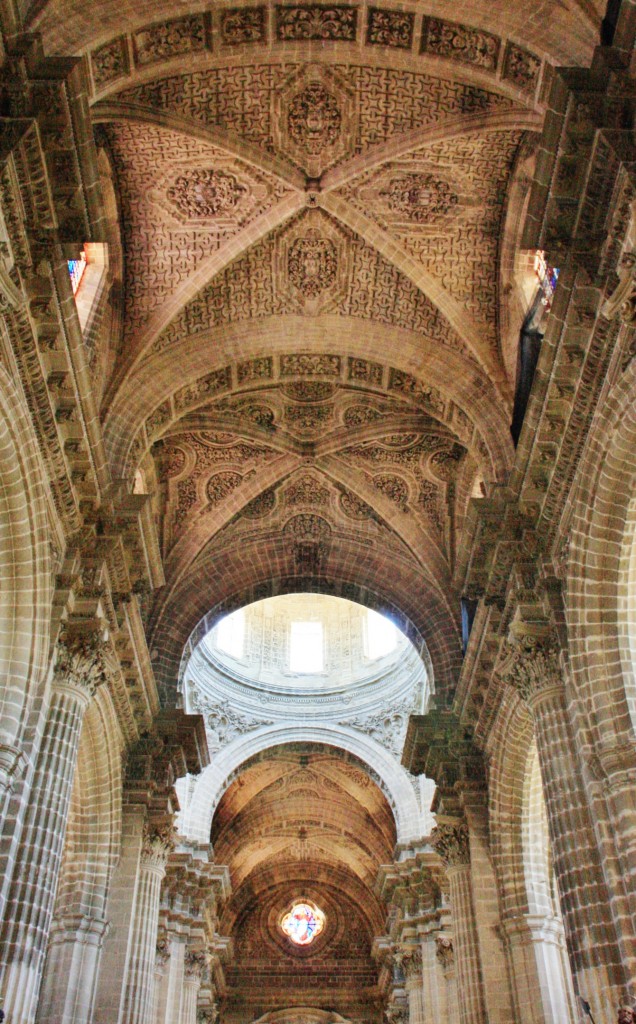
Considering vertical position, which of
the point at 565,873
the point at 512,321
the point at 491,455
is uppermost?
the point at 512,321

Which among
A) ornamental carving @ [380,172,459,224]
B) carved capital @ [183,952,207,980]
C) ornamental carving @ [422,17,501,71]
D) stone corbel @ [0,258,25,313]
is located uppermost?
ornamental carving @ [380,172,459,224]

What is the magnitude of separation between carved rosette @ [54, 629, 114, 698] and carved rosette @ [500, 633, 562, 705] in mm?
5321

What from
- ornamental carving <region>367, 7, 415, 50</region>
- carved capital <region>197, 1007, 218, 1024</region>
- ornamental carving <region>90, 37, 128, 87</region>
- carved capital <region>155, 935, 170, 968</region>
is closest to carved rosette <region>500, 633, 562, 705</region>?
ornamental carving <region>367, 7, 415, 50</region>

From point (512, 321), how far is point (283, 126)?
14.7 ft

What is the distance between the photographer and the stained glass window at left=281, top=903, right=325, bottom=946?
34.0 metres

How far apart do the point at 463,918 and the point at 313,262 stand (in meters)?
10.8

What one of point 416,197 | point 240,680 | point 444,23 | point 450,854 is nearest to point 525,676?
point 450,854

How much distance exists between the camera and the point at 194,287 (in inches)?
573

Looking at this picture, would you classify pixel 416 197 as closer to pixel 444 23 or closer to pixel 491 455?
pixel 444 23


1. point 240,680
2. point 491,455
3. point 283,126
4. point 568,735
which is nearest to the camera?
point 568,735

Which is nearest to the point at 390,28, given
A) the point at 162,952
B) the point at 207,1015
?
the point at 162,952

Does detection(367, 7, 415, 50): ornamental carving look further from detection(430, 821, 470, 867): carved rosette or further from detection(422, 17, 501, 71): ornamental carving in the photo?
detection(430, 821, 470, 867): carved rosette

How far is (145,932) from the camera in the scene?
14523 millimetres

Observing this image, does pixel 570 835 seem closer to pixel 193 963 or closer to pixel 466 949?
pixel 466 949
